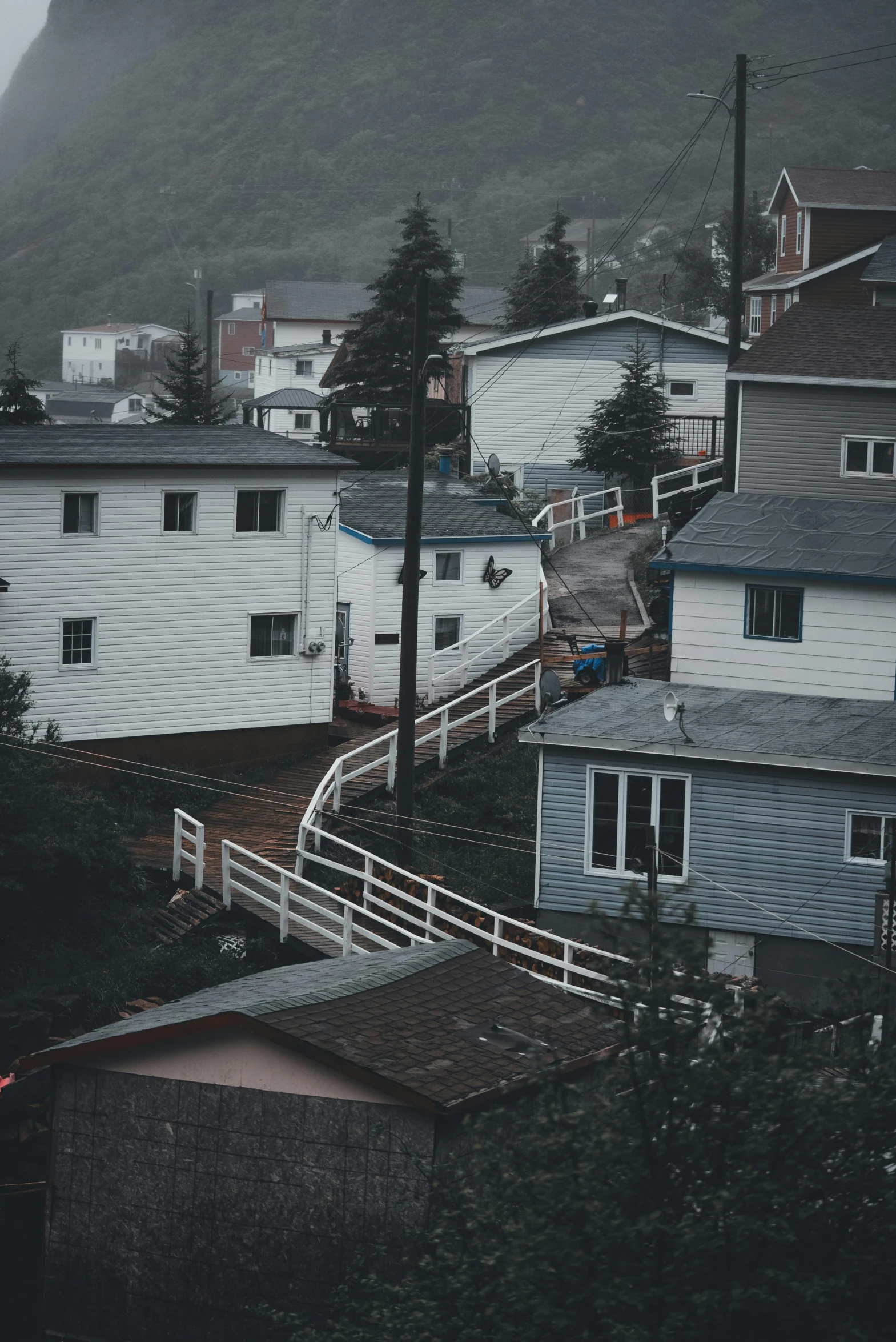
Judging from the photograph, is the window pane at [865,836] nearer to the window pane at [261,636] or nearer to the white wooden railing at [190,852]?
the white wooden railing at [190,852]

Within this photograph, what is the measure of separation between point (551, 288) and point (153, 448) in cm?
3713

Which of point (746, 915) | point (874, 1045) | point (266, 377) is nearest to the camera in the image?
point (874, 1045)

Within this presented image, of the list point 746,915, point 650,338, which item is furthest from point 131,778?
point 650,338

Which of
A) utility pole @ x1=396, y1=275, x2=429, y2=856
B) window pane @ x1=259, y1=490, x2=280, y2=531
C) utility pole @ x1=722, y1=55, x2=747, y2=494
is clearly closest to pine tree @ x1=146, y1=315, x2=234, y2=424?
utility pole @ x1=722, y1=55, x2=747, y2=494

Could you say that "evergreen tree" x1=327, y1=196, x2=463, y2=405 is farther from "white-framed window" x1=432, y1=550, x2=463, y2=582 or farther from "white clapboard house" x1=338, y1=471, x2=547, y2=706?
"white-framed window" x1=432, y1=550, x2=463, y2=582

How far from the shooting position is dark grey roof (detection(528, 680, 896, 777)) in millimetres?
23578

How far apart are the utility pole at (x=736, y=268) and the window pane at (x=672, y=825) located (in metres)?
16.0

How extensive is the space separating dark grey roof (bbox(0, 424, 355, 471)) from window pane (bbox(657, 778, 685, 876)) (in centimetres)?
1190

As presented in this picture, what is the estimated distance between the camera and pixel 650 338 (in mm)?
54094

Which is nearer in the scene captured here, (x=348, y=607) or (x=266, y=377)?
(x=348, y=607)

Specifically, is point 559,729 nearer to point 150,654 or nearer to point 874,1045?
point 150,654

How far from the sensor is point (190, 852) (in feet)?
93.0

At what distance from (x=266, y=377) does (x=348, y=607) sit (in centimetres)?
6024

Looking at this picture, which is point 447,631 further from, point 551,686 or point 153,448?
point 551,686
